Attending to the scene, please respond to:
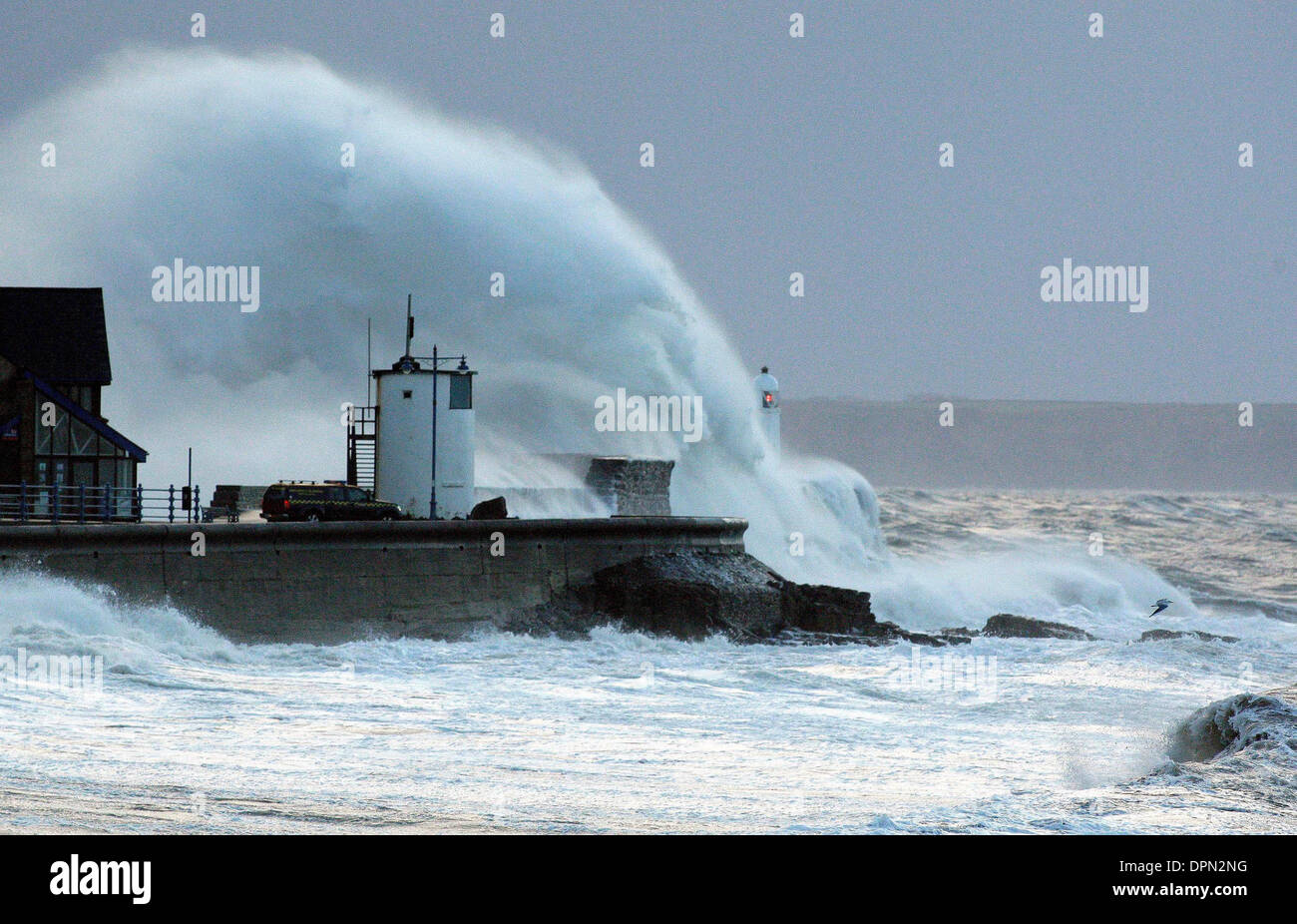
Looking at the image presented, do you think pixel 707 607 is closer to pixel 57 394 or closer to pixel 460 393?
pixel 460 393

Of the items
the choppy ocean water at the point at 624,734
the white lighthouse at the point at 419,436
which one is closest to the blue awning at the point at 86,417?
the white lighthouse at the point at 419,436

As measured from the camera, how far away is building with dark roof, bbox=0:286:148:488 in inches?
1046

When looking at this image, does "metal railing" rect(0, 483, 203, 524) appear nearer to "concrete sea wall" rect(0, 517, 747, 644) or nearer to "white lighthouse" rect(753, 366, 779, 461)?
"concrete sea wall" rect(0, 517, 747, 644)

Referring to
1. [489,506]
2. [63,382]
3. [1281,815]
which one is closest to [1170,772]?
[1281,815]

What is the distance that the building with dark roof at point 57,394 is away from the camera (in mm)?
26562

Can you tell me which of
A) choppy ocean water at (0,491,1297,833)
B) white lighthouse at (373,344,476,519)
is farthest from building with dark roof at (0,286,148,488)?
choppy ocean water at (0,491,1297,833)

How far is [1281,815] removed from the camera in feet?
37.5

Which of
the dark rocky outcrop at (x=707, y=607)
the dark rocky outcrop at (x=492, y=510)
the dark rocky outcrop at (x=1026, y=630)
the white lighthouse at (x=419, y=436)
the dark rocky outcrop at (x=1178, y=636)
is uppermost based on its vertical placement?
the white lighthouse at (x=419, y=436)

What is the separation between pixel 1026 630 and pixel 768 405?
16.3m

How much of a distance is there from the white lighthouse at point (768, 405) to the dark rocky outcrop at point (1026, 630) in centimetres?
1529

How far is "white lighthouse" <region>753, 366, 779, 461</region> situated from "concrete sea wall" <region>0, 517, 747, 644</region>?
1667 centimetres

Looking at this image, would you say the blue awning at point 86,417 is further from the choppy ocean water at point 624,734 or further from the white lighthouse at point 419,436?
the choppy ocean water at point 624,734
